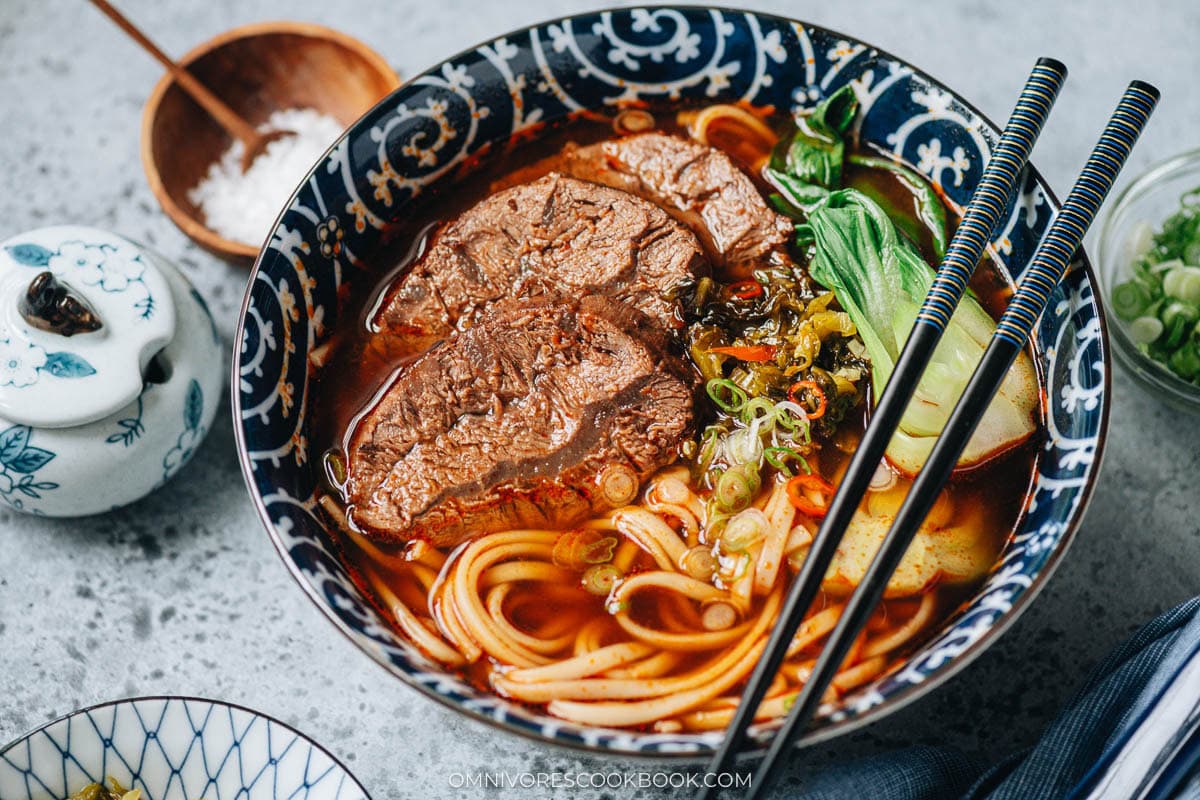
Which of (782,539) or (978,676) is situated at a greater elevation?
(782,539)

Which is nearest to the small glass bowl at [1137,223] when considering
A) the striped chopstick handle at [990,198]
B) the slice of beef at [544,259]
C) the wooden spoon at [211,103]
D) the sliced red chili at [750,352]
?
the striped chopstick handle at [990,198]

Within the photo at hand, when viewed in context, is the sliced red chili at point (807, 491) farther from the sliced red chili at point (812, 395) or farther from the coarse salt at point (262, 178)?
the coarse salt at point (262, 178)

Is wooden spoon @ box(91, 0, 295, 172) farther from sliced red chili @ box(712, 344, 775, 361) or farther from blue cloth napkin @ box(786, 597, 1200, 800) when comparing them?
blue cloth napkin @ box(786, 597, 1200, 800)

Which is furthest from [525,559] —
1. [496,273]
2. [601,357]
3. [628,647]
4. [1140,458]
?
[1140,458]

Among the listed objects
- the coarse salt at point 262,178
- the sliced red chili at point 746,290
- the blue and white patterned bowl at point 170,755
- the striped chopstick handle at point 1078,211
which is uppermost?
the striped chopstick handle at point 1078,211

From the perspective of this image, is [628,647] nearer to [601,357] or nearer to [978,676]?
[601,357]

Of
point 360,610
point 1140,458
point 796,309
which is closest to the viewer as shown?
point 360,610

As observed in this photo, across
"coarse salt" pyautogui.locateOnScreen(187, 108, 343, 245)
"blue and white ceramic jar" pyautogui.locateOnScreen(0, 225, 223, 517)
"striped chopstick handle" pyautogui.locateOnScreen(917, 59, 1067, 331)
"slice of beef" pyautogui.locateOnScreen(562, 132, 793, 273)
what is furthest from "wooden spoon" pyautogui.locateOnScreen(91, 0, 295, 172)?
"striped chopstick handle" pyautogui.locateOnScreen(917, 59, 1067, 331)

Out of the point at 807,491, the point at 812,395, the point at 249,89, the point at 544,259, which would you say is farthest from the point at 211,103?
the point at 807,491
